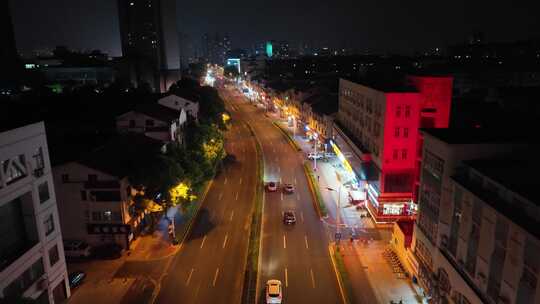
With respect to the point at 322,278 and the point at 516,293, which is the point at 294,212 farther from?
the point at 516,293

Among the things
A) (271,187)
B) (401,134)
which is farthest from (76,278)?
(401,134)

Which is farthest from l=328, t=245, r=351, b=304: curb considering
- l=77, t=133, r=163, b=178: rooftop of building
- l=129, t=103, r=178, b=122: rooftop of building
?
l=129, t=103, r=178, b=122: rooftop of building

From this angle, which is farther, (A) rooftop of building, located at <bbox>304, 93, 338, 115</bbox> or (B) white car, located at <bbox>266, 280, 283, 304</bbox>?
(A) rooftop of building, located at <bbox>304, 93, 338, 115</bbox>

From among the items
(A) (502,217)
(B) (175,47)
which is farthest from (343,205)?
(B) (175,47)

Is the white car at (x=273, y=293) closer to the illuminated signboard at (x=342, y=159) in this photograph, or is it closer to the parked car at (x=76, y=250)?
the parked car at (x=76, y=250)

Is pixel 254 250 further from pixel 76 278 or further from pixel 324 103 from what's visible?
pixel 324 103

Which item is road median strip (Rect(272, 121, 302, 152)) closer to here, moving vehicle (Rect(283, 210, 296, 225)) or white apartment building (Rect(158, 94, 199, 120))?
white apartment building (Rect(158, 94, 199, 120))
